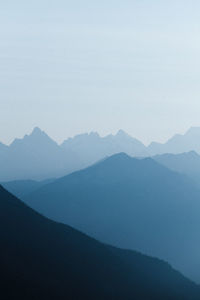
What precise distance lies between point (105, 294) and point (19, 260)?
103 feet

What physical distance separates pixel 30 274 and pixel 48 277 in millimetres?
8627

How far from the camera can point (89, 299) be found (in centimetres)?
18425

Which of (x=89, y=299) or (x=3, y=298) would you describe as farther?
(x=89, y=299)

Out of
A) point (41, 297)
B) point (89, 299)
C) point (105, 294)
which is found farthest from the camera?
point (105, 294)

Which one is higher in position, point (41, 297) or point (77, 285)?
point (77, 285)

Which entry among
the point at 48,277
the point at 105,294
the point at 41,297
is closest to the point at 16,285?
the point at 41,297

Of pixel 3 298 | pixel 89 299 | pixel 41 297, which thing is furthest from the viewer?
pixel 89 299

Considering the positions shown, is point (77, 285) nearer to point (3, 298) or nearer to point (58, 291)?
point (58, 291)

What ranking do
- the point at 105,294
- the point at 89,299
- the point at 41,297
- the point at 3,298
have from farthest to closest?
the point at 105,294 → the point at 89,299 → the point at 41,297 → the point at 3,298

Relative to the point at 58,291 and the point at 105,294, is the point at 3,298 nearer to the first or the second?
the point at 58,291

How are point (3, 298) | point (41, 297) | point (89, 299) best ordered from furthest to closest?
point (89, 299) < point (41, 297) < point (3, 298)

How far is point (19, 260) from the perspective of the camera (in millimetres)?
A: 194625

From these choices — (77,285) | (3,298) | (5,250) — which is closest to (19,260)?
(5,250)

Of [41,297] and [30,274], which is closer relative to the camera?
[41,297]
